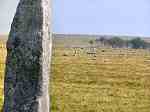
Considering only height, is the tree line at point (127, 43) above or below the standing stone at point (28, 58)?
above

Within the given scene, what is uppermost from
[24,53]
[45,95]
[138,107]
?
[24,53]

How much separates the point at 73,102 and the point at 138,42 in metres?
161

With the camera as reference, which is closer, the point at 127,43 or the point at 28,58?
the point at 28,58

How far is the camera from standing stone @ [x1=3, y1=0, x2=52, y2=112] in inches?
374

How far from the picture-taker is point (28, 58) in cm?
959

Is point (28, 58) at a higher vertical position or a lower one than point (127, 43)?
lower

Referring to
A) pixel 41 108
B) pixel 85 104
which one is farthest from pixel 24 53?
pixel 85 104

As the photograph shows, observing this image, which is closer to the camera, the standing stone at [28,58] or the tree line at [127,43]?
the standing stone at [28,58]

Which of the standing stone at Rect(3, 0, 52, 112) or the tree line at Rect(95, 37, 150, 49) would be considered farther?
the tree line at Rect(95, 37, 150, 49)

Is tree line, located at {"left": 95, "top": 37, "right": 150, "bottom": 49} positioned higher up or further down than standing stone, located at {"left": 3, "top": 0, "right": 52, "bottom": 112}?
higher up

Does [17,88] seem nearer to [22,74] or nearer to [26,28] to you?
[22,74]

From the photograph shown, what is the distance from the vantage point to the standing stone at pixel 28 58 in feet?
31.1

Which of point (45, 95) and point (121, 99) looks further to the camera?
point (121, 99)

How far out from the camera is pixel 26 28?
9500mm
